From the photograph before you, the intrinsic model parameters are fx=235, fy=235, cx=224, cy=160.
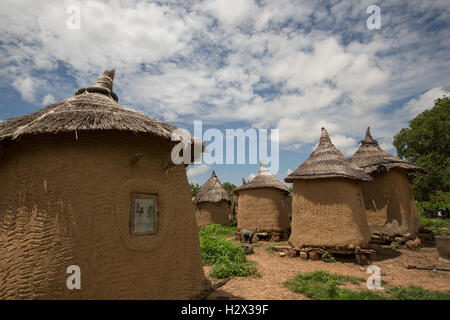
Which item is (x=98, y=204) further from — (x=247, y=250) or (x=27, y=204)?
(x=247, y=250)

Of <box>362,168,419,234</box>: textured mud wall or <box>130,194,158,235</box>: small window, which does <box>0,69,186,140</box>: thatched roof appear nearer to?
<box>130,194,158,235</box>: small window

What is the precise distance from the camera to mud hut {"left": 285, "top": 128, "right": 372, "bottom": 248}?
8805mm

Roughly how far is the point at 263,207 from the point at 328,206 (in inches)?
219

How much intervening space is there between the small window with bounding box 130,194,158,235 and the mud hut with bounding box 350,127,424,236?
1103cm

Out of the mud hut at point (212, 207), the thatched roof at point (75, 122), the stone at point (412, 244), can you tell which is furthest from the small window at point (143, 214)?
the mud hut at point (212, 207)

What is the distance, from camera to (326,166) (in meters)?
9.85

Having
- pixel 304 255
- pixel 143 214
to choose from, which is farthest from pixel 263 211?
pixel 143 214

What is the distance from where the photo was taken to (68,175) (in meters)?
3.60

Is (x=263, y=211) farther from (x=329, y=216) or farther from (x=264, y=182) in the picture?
(x=329, y=216)

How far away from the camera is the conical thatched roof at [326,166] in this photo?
Result: 9306 millimetres

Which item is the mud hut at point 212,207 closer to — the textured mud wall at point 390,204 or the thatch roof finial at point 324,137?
the thatch roof finial at point 324,137
